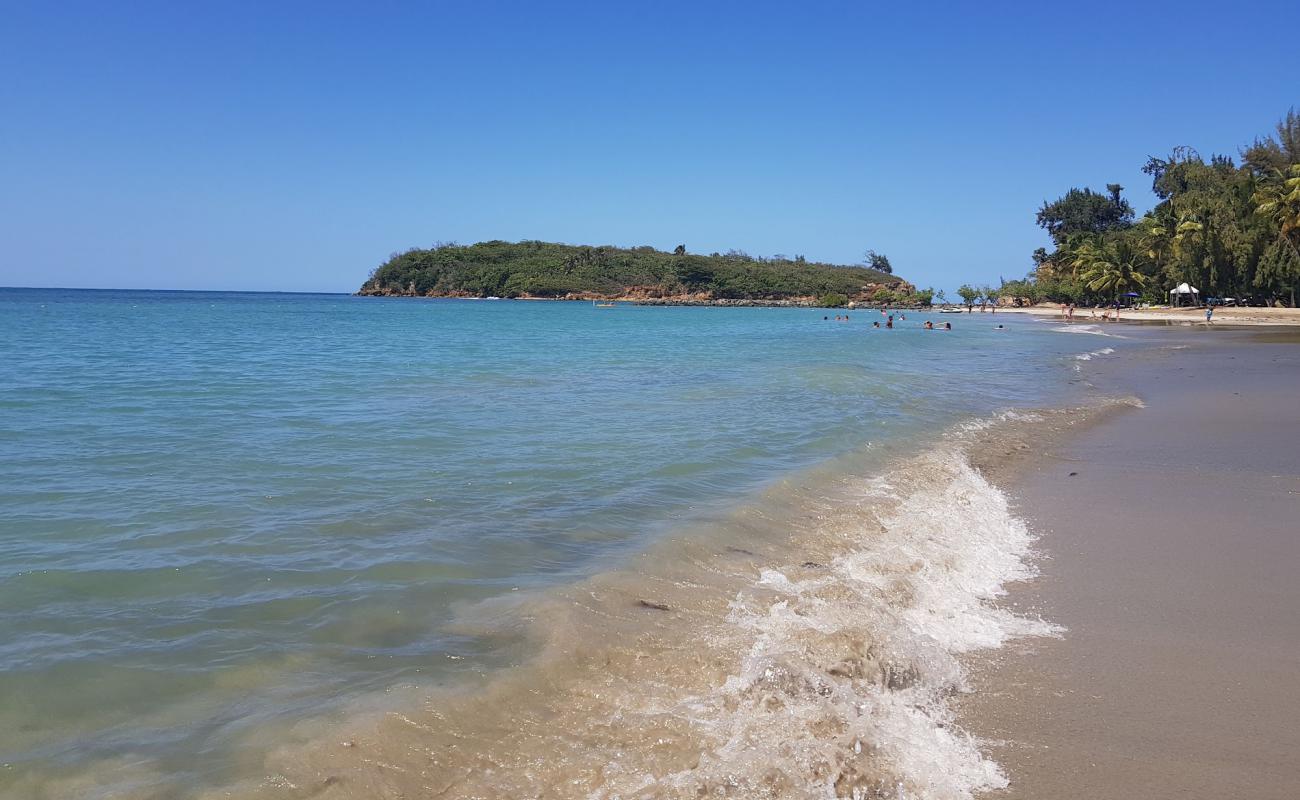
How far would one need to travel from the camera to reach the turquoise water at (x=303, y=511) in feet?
12.3

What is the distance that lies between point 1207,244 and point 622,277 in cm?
9930

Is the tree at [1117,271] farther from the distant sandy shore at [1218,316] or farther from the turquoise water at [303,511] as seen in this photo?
the turquoise water at [303,511]

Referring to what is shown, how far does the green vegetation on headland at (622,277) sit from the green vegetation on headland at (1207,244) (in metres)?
36.5

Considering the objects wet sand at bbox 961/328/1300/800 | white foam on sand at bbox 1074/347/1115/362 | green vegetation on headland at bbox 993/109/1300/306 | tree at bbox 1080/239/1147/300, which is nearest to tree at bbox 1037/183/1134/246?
green vegetation on headland at bbox 993/109/1300/306

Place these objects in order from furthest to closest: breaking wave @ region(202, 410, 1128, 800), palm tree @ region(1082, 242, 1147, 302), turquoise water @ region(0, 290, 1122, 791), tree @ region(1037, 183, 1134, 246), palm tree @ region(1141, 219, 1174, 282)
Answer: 1. tree @ region(1037, 183, 1134, 246)
2. palm tree @ region(1082, 242, 1147, 302)
3. palm tree @ region(1141, 219, 1174, 282)
4. turquoise water @ region(0, 290, 1122, 791)
5. breaking wave @ region(202, 410, 1128, 800)

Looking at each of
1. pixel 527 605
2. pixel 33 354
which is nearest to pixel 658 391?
pixel 527 605

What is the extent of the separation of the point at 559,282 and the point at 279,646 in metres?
138

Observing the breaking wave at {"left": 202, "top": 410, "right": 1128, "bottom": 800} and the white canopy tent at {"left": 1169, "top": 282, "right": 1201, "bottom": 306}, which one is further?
the white canopy tent at {"left": 1169, "top": 282, "right": 1201, "bottom": 306}

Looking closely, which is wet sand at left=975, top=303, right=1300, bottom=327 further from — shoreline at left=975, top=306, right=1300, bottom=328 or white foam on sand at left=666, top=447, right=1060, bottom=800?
white foam on sand at left=666, top=447, right=1060, bottom=800

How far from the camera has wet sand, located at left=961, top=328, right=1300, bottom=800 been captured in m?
3.16

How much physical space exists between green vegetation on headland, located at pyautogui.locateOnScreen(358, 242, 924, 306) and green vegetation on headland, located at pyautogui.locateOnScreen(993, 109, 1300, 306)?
3652cm

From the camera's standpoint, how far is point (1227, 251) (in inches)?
2056

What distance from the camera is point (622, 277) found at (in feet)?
465

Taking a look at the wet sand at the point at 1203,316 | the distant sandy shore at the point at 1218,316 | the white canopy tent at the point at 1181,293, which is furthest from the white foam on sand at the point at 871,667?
the white canopy tent at the point at 1181,293
